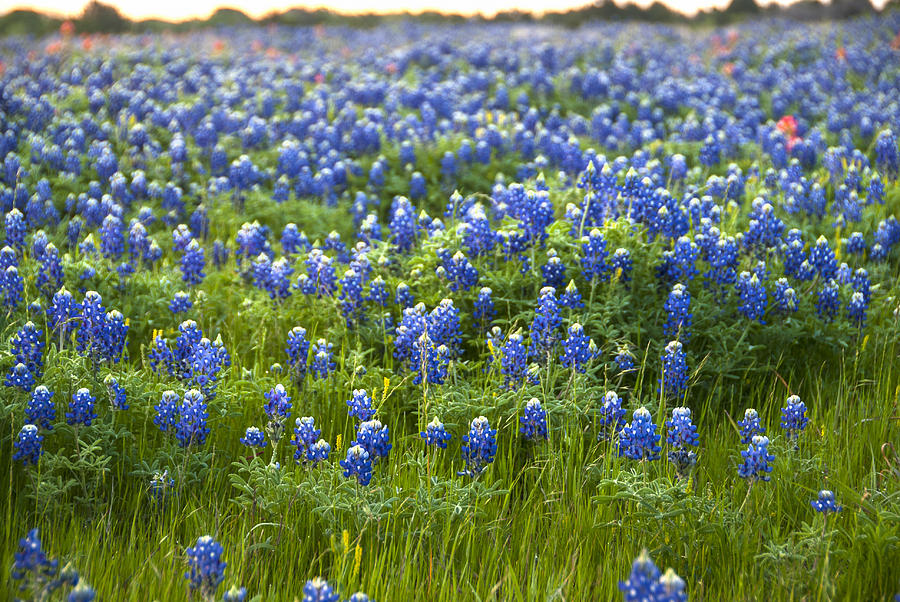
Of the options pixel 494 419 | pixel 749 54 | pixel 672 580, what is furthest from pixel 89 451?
pixel 749 54

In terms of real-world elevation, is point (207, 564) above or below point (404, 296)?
below

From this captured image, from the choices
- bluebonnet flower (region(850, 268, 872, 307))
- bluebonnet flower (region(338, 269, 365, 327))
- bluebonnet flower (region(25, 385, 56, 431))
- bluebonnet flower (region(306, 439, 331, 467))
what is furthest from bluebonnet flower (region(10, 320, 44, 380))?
bluebonnet flower (region(850, 268, 872, 307))

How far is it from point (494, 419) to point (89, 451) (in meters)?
2.00

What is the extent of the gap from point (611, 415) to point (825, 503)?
108cm

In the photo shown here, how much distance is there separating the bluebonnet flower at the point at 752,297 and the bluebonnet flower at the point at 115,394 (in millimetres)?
3578

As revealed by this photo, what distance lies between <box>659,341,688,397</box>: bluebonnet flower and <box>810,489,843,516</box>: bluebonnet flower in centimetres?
106

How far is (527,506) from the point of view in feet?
12.6

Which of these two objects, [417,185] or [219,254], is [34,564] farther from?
[417,185]

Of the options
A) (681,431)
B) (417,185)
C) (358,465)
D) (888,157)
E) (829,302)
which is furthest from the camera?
(888,157)

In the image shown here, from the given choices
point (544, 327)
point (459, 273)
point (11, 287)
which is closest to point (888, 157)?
point (459, 273)

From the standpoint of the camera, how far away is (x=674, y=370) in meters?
4.44

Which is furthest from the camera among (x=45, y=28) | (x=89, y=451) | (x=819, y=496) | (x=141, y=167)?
(x=45, y=28)

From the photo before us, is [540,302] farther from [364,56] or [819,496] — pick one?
[364,56]

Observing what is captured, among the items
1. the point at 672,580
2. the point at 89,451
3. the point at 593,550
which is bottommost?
the point at 593,550
